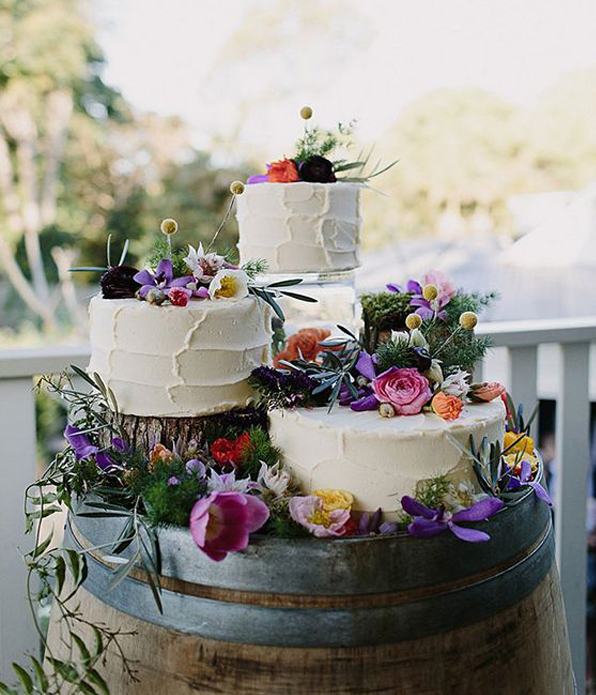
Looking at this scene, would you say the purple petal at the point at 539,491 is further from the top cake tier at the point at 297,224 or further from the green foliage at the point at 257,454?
the top cake tier at the point at 297,224

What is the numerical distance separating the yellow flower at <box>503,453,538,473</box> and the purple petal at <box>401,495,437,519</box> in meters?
0.14

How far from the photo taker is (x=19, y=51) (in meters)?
7.47

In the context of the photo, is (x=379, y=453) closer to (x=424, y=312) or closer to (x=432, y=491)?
(x=432, y=491)

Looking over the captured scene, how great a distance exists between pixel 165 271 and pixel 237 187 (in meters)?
0.18

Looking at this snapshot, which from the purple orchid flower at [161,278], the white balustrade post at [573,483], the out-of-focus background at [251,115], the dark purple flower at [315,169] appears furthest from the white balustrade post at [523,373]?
the out-of-focus background at [251,115]

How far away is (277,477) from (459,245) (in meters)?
6.62

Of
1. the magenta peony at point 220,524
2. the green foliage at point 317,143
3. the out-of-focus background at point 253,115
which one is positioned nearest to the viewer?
the magenta peony at point 220,524

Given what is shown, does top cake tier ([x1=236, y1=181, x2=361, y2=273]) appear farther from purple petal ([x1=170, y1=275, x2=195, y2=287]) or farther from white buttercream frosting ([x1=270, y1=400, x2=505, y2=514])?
white buttercream frosting ([x1=270, y1=400, x2=505, y2=514])

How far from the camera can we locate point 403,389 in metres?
0.78

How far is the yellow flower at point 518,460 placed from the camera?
32.0 inches

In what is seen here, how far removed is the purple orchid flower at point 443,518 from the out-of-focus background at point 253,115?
21.1ft

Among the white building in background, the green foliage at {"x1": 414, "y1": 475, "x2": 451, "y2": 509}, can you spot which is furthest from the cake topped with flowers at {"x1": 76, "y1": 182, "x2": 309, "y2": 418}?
the white building in background

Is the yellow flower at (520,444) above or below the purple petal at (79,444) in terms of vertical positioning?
below

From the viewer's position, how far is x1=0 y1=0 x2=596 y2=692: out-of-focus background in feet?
25.3
